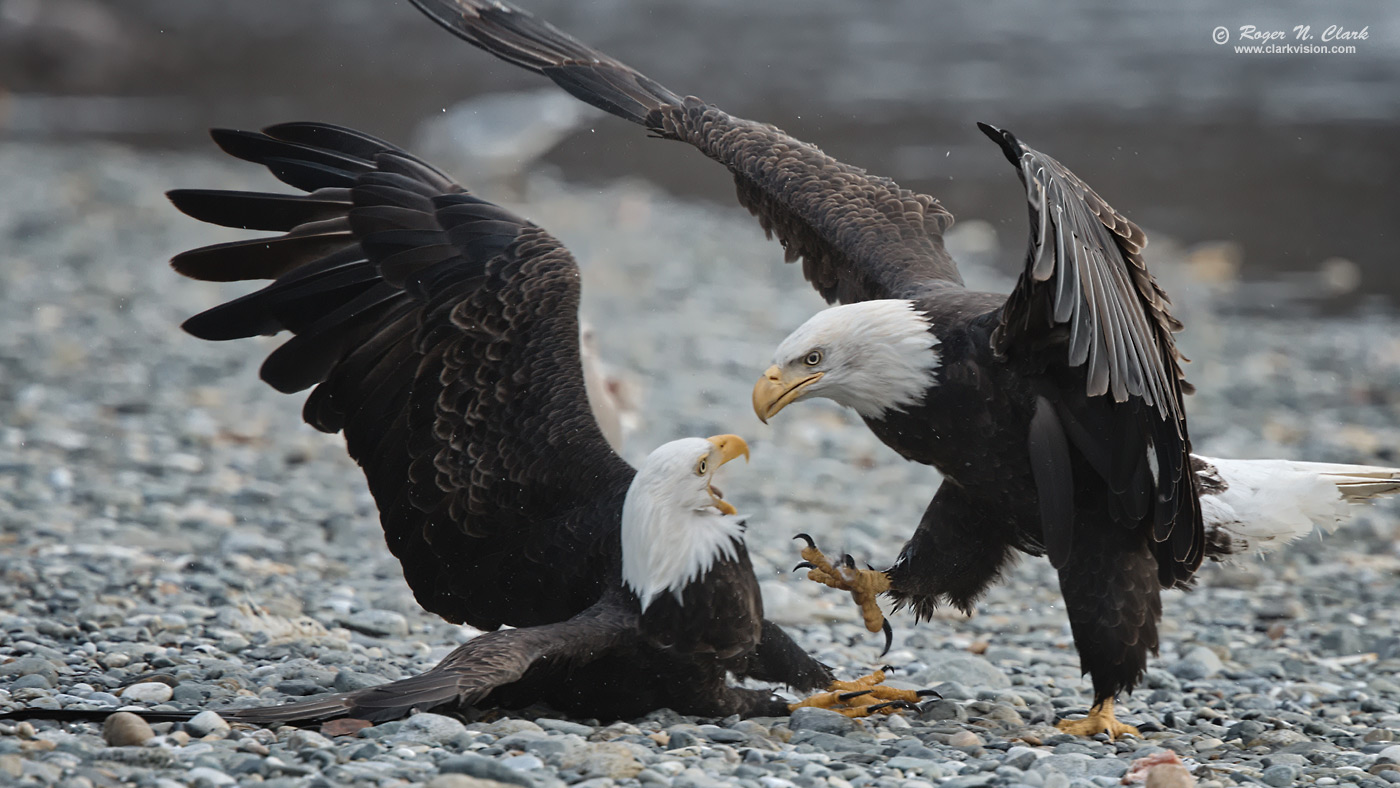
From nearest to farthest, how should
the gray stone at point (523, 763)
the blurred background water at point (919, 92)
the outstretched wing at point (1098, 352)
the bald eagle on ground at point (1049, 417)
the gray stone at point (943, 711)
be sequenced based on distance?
1. the gray stone at point (523, 763)
2. the outstretched wing at point (1098, 352)
3. the bald eagle on ground at point (1049, 417)
4. the gray stone at point (943, 711)
5. the blurred background water at point (919, 92)

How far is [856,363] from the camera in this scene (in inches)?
153

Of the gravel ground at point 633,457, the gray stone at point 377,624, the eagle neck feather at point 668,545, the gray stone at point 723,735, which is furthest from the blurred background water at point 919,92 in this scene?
the gray stone at point 723,735

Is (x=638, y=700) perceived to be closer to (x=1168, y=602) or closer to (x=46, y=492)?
(x=1168, y=602)

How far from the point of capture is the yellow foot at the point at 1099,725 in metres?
4.00

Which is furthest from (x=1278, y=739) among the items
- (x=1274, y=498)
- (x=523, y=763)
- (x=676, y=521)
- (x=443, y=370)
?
(x=443, y=370)

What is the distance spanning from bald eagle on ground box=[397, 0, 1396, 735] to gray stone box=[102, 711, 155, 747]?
1.66 meters

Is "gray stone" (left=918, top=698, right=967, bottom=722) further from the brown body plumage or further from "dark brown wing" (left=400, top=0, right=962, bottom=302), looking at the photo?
"dark brown wing" (left=400, top=0, right=962, bottom=302)

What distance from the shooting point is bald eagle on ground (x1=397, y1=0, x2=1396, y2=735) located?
3.53 meters

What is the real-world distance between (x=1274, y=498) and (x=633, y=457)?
→ 358 centimetres

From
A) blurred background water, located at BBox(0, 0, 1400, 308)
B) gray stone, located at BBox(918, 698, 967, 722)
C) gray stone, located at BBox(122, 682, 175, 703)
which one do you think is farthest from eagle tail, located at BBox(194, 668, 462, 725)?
blurred background water, located at BBox(0, 0, 1400, 308)

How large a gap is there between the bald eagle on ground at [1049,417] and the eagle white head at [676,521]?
256mm

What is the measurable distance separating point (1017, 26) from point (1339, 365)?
53.2ft

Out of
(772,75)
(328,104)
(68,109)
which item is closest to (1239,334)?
(772,75)

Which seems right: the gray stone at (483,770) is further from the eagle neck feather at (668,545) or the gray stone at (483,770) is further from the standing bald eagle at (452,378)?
the standing bald eagle at (452,378)
